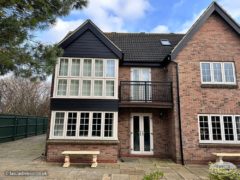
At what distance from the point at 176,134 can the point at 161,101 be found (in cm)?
201

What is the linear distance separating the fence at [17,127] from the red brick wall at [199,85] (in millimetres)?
13563

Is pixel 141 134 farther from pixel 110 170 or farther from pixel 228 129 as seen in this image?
pixel 228 129

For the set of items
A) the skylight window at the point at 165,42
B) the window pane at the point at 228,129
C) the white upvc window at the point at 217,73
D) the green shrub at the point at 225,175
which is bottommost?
the green shrub at the point at 225,175

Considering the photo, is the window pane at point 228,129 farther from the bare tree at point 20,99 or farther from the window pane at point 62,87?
the bare tree at point 20,99

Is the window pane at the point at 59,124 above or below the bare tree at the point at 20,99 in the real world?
below

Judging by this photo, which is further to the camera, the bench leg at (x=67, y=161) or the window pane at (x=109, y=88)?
the window pane at (x=109, y=88)

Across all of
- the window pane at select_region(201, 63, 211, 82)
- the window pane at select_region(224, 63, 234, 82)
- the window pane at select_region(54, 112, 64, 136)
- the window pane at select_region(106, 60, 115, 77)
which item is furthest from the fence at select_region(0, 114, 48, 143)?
the window pane at select_region(224, 63, 234, 82)

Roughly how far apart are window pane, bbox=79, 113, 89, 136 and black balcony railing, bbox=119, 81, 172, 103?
2.15m

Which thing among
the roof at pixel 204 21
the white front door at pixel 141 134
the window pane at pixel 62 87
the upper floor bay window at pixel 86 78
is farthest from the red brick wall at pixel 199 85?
the window pane at pixel 62 87

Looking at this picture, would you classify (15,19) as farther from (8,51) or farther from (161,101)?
(161,101)

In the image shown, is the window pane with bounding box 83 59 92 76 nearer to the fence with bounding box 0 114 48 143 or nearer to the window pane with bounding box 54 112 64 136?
the window pane with bounding box 54 112 64 136

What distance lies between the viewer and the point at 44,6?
216 inches

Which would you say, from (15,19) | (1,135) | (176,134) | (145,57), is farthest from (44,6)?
(1,135)

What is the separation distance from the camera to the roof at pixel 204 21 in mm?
10078
